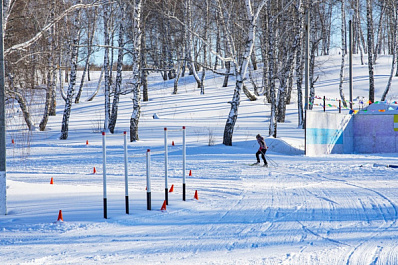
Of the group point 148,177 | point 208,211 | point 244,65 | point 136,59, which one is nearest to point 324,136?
point 244,65

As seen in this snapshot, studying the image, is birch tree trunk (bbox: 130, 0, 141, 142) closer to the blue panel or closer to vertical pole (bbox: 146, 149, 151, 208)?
the blue panel

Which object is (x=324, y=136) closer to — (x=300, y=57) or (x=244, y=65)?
(x=244, y=65)

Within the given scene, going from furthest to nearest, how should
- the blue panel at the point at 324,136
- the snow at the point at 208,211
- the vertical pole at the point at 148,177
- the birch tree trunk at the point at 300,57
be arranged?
1. the birch tree trunk at the point at 300,57
2. the blue panel at the point at 324,136
3. the vertical pole at the point at 148,177
4. the snow at the point at 208,211

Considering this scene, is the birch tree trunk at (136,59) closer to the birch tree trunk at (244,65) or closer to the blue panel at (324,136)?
the birch tree trunk at (244,65)

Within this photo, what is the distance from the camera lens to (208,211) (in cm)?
924

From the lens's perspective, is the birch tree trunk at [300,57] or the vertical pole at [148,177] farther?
the birch tree trunk at [300,57]

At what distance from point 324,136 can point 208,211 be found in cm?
1494

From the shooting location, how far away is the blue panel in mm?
21794

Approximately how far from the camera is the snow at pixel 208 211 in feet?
20.6

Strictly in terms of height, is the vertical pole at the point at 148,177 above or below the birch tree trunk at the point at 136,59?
below

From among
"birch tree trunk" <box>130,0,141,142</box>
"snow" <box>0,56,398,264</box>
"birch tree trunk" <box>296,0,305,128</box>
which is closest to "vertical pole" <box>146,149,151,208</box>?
"snow" <box>0,56,398,264</box>

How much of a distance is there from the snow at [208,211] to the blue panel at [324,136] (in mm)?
1055

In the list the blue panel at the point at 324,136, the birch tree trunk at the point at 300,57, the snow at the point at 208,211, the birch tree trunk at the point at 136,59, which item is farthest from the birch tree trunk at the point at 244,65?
the birch tree trunk at the point at 300,57

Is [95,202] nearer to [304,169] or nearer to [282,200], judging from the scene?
[282,200]
